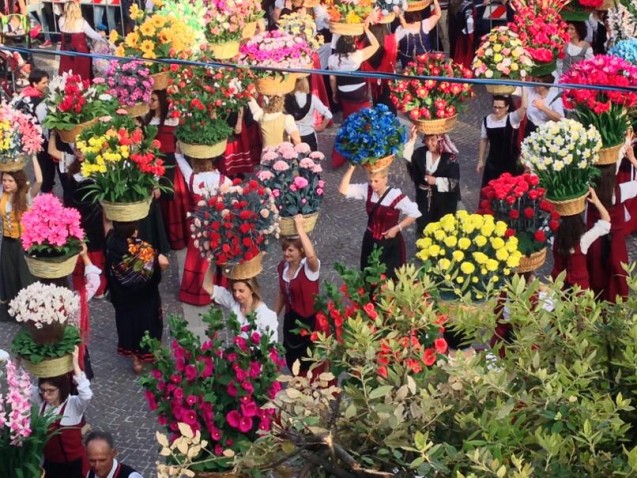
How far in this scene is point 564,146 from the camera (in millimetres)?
8484

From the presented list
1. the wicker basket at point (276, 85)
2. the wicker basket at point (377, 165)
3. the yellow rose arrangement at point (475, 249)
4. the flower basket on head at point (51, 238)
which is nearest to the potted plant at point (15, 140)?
the flower basket on head at point (51, 238)

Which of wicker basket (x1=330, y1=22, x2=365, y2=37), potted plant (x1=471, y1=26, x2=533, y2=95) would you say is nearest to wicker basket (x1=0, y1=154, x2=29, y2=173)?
potted plant (x1=471, y1=26, x2=533, y2=95)

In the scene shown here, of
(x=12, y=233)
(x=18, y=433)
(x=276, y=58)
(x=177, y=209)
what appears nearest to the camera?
(x=18, y=433)

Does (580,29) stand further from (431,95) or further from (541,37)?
(431,95)

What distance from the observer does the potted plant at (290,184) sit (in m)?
8.39

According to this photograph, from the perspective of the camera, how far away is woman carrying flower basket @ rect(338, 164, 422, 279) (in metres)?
9.13

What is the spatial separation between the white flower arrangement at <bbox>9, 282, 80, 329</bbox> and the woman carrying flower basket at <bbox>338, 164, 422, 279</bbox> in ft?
8.39

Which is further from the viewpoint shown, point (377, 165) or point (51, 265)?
point (377, 165)

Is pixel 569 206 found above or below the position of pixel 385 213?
above

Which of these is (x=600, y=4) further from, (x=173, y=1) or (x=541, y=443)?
A: (x=541, y=443)

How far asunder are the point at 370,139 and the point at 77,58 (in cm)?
647

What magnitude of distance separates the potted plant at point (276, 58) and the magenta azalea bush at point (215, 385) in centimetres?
494

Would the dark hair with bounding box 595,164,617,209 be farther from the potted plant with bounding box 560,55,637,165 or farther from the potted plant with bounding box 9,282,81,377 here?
the potted plant with bounding box 9,282,81,377

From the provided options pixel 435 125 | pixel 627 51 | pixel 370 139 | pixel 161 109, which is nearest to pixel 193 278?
pixel 161 109
